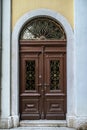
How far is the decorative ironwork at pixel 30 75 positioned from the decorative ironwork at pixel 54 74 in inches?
24.4

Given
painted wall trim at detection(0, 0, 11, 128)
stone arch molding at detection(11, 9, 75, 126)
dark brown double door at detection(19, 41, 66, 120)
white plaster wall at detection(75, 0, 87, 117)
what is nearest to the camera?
white plaster wall at detection(75, 0, 87, 117)

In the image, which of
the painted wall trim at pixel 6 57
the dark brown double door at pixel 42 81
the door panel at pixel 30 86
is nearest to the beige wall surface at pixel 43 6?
the painted wall trim at pixel 6 57

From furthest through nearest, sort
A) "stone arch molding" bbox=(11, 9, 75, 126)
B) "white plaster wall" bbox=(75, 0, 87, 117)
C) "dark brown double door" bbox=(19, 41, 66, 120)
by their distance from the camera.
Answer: "dark brown double door" bbox=(19, 41, 66, 120)
"stone arch molding" bbox=(11, 9, 75, 126)
"white plaster wall" bbox=(75, 0, 87, 117)

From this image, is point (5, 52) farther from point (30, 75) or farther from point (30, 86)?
point (30, 86)

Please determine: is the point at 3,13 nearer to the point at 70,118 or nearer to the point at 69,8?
the point at 69,8

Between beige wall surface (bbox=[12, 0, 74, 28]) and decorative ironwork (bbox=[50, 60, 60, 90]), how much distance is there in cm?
144

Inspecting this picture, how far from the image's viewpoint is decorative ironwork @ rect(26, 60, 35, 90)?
12.7 m

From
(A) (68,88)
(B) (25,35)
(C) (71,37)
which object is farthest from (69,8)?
(A) (68,88)

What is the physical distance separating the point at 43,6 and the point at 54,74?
7.67 feet

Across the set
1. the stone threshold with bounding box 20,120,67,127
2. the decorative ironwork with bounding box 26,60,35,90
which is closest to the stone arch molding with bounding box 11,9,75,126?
the stone threshold with bounding box 20,120,67,127

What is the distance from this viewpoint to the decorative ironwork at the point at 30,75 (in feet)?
41.7

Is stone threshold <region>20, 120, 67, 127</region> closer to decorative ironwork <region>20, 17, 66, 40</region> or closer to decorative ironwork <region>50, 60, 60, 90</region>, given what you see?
decorative ironwork <region>50, 60, 60, 90</region>

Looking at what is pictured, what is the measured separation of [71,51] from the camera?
12352 millimetres

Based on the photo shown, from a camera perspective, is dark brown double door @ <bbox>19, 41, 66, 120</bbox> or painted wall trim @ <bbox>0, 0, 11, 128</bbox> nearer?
painted wall trim @ <bbox>0, 0, 11, 128</bbox>
